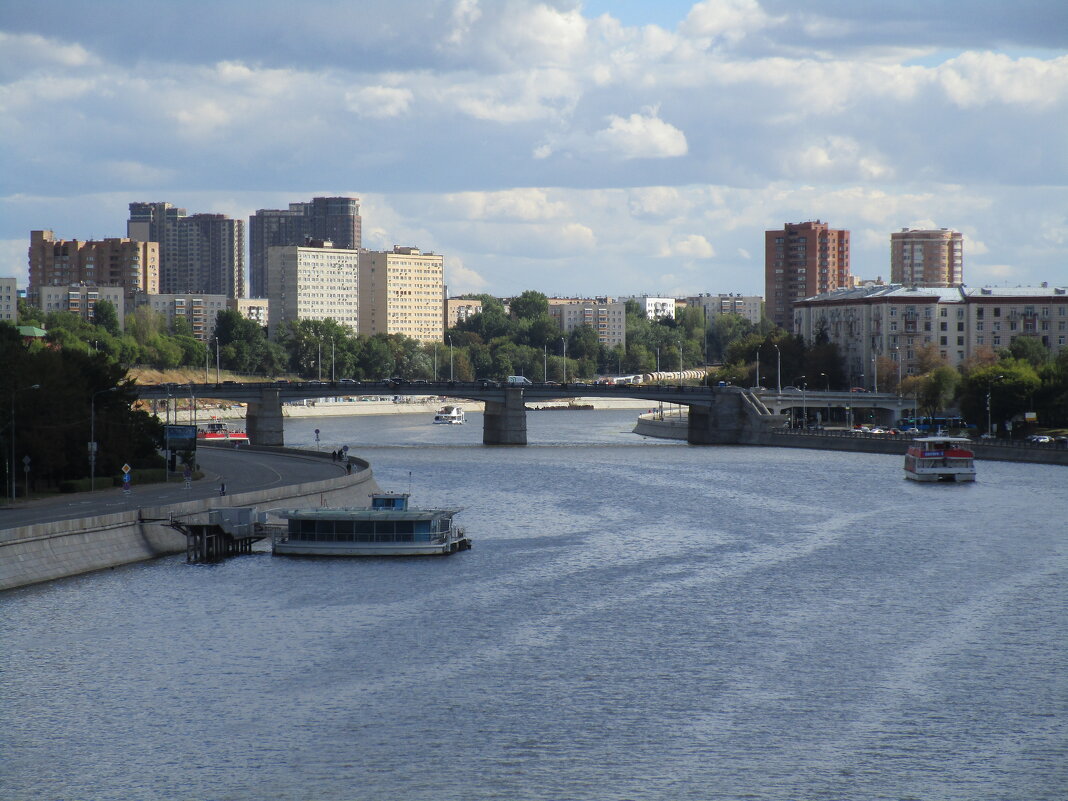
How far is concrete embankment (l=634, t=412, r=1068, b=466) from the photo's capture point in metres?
101

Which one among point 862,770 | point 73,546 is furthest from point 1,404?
point 862,770

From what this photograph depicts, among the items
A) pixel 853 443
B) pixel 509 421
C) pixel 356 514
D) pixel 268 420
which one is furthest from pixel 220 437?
pixel 356 514

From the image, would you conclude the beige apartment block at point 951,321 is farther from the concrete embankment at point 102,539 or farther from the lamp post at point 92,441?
the concrete embankment at point 102,539

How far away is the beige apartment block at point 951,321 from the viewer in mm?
157500

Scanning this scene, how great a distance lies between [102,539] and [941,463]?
54126 millimetres

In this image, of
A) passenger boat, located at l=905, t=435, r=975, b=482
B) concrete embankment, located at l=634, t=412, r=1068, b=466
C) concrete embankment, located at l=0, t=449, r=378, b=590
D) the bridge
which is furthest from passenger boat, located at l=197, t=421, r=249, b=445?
concrete embankment, located at l=0, t=449, r=378, b=590

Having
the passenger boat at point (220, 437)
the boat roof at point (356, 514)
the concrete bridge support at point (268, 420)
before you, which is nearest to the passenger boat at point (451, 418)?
the passenger boat at point (220, 437)

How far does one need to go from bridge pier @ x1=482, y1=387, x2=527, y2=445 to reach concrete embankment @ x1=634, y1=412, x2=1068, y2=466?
1874 centimetres

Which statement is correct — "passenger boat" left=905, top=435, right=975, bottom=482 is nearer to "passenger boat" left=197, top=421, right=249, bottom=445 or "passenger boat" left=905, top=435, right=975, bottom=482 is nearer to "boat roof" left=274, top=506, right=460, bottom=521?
"boat roof" left=274, top=506, right=460, bottom=521

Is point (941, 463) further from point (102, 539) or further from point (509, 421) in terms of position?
point (102, 539)

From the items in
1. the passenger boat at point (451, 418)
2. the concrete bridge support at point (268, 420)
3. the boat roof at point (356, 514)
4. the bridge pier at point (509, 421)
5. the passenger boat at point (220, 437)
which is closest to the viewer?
the boat roof at point (356, 514)

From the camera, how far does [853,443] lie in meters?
120

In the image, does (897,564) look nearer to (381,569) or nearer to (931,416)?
(381,569)

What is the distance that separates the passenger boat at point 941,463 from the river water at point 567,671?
2252 cm
